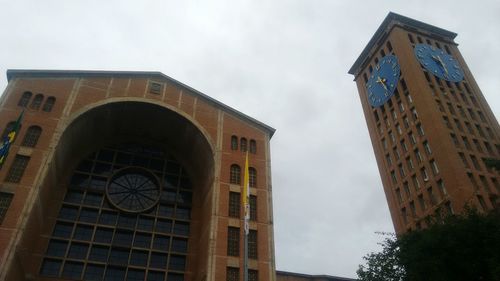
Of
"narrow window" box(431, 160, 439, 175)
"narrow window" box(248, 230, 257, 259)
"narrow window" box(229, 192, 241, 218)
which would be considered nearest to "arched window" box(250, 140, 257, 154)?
"narrow window" box(229, 192, 241, 218)

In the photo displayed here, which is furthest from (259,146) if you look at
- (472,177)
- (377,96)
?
(377,96)

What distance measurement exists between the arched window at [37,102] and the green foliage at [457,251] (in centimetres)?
2723

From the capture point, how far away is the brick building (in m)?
28.0

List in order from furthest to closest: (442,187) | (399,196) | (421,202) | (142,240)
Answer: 1. (399,196)
2. (421,202)
3. (442,187)
4. (142,240)

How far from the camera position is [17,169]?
92.3ft

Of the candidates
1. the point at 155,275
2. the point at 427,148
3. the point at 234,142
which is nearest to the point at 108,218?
the point at 155,275

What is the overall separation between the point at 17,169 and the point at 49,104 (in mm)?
6009

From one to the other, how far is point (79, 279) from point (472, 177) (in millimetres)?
37223

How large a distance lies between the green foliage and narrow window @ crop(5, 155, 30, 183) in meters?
24.8

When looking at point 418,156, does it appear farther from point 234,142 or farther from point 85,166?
point 85,166

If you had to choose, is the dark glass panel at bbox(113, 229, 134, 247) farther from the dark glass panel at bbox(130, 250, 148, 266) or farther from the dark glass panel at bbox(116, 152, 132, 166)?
the dark glass panel at bbox(116, 152, 132, 166)

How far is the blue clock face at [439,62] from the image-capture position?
182 ft

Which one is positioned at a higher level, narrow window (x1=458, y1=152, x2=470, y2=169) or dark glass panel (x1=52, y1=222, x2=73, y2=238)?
narrow window (x1=458, y1=152, x2=470, y2=169)

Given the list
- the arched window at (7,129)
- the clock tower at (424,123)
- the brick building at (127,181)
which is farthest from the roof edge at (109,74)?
the clock tower at (424,123)
